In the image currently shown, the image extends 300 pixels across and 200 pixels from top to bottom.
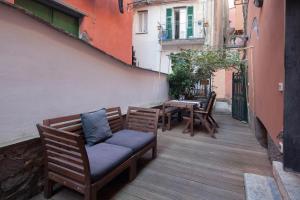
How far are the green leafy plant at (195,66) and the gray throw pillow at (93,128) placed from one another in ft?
14.3

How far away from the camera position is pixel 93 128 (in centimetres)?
257

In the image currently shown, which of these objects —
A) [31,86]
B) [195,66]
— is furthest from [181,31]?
[31,86]

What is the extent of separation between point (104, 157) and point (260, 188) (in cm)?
181

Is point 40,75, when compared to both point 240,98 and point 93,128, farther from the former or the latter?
point 240,98

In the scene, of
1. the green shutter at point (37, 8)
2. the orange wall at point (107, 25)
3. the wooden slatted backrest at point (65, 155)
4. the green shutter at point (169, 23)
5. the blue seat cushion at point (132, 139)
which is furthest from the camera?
the green shutter at point (169, 23)

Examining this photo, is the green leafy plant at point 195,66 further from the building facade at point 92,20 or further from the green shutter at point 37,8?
the green shutter at point 37,8

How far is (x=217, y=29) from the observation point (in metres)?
10.5

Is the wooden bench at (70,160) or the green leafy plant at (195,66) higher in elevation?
the green leafy plant at (195,66)

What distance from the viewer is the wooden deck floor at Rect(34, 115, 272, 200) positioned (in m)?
2.21

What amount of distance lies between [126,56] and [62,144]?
16.6 feet

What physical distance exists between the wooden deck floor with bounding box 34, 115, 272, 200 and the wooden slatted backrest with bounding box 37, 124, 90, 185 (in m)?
0.35

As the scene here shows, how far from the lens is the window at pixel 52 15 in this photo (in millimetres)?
3561

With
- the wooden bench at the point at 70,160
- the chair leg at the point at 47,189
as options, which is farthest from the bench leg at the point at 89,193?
the chair leg at the point at 47,189

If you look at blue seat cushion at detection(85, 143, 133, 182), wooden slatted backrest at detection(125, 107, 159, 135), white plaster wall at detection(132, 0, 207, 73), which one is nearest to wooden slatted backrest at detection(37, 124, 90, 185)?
blue seat cushion at detection(85, 143, 133, 182)
